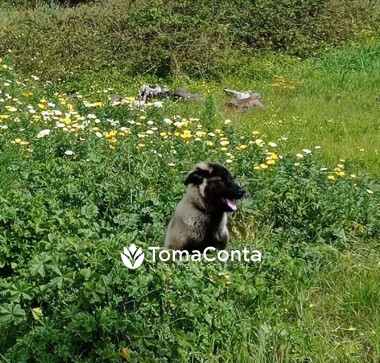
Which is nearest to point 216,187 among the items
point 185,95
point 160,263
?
Answer: point 160,263

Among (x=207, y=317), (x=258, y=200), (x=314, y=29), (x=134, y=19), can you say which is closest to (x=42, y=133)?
(x=258, y=200)

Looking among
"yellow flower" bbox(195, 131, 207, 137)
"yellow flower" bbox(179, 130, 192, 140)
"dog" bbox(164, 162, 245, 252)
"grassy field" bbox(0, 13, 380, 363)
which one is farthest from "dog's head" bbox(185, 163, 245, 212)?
"yellow flower" bbox(195, 131, 207, 137)

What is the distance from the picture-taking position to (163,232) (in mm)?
5695

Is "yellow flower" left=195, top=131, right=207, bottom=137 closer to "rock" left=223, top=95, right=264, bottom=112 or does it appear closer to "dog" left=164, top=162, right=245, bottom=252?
"dog" left=164, top=162, right=245, bottom=252

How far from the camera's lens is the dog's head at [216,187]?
5242mm

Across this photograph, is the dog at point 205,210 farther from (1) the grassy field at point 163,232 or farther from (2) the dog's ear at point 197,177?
(1) the grassy field at point 163,232

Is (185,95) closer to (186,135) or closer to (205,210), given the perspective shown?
(186,135)

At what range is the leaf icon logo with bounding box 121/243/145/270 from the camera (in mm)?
3949

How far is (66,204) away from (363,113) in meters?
6.05

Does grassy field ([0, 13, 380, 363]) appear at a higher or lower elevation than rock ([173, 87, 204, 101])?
higher

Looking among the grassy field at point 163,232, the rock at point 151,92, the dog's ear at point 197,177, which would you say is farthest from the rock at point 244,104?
the dog's ear at point 197,177

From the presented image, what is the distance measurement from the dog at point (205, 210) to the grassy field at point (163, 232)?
1.34 feet

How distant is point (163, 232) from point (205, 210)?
0.54m

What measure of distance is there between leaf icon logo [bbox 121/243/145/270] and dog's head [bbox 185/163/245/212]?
1308 millimetres
